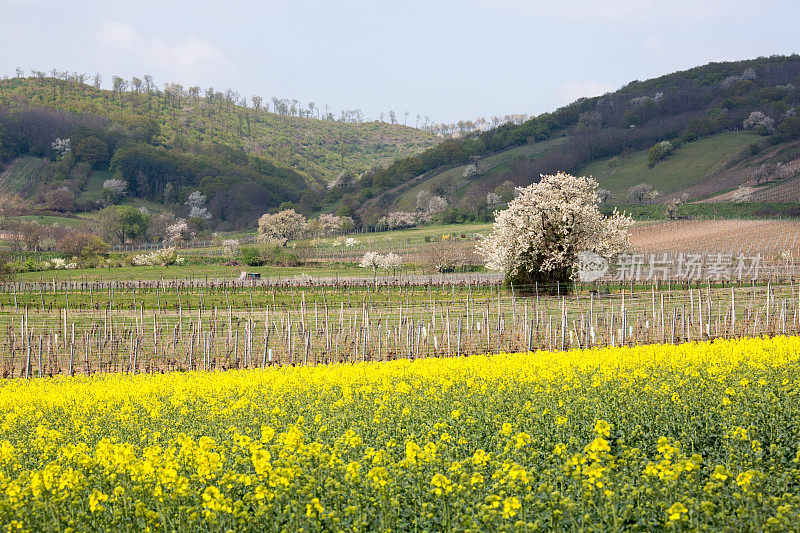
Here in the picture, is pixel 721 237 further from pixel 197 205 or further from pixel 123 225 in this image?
pixel 197 205

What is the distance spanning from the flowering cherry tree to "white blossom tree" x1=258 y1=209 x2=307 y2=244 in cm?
5914

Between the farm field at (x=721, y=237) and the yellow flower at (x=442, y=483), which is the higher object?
the farm field at (x=721, y=237)

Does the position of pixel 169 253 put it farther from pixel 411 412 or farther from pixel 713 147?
pixel 713 147

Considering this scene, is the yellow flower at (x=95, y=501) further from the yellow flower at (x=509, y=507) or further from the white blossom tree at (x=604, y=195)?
the white blossom tree at (x=604, y=195)

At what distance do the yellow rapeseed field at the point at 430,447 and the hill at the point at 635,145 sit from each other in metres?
89.4

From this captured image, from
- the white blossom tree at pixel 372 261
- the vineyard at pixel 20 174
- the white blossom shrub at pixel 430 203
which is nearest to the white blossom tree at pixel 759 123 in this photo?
the white blossom shrub at pixel 430 203

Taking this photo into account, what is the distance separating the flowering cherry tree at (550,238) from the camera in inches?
1661

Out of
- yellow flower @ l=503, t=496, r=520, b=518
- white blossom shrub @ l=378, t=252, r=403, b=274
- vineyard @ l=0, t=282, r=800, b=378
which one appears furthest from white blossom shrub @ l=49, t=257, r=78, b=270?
yellow flower @ l=503, t=496, r=520, b=518

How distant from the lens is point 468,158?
15825 centimetres

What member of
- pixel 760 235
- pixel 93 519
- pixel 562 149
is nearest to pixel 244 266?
pixel 760 235

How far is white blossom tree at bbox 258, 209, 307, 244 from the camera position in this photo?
99.2m

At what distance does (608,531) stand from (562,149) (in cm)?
14803

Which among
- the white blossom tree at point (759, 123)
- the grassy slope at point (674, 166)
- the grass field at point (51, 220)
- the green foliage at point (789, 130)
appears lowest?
the grass field at point (51, 220)

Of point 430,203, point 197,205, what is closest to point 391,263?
point 430,203
